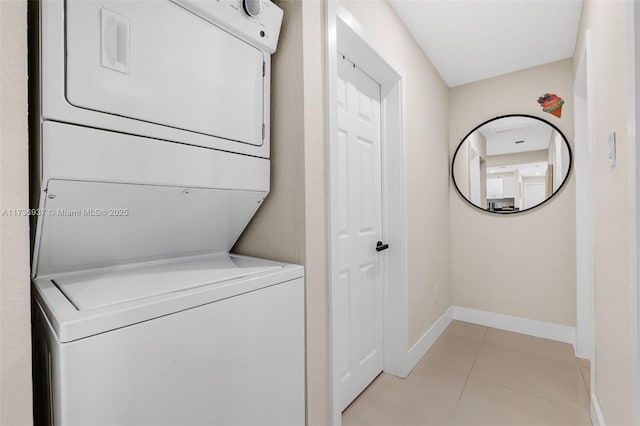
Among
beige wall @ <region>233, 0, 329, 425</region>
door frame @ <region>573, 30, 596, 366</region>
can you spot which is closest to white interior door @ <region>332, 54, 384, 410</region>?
beige wall @ <region>233, 0, 329, 425</region>

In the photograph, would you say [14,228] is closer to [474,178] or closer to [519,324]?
[474,178]

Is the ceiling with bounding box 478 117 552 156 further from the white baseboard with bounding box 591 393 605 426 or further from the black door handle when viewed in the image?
the white baseboard with bounding box 591 393 605 426

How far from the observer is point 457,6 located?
1.95m

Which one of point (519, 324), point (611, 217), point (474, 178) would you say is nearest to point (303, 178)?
point (611, 217)

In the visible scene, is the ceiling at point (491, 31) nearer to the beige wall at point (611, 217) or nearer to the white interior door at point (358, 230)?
the beige wall at point (611, 217)

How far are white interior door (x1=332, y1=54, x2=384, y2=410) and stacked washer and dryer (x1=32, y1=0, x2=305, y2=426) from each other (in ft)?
2.41

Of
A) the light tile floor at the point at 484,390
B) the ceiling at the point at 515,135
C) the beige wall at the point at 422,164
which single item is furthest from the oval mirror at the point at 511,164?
the light tile floor at the point at 484,390

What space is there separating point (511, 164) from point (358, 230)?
202 cm

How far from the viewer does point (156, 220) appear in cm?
91

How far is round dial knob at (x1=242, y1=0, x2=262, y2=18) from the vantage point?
0.95 metres

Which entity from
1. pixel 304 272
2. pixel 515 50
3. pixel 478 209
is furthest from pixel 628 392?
pixel 515 50

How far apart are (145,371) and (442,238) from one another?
2.79 m

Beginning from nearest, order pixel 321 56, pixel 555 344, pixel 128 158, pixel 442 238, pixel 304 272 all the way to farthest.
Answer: pixel 128 158
pixel 304 272
pixel 321 56
pixel 555 344
pixel 442 238

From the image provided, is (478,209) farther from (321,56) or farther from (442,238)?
(321,56)
